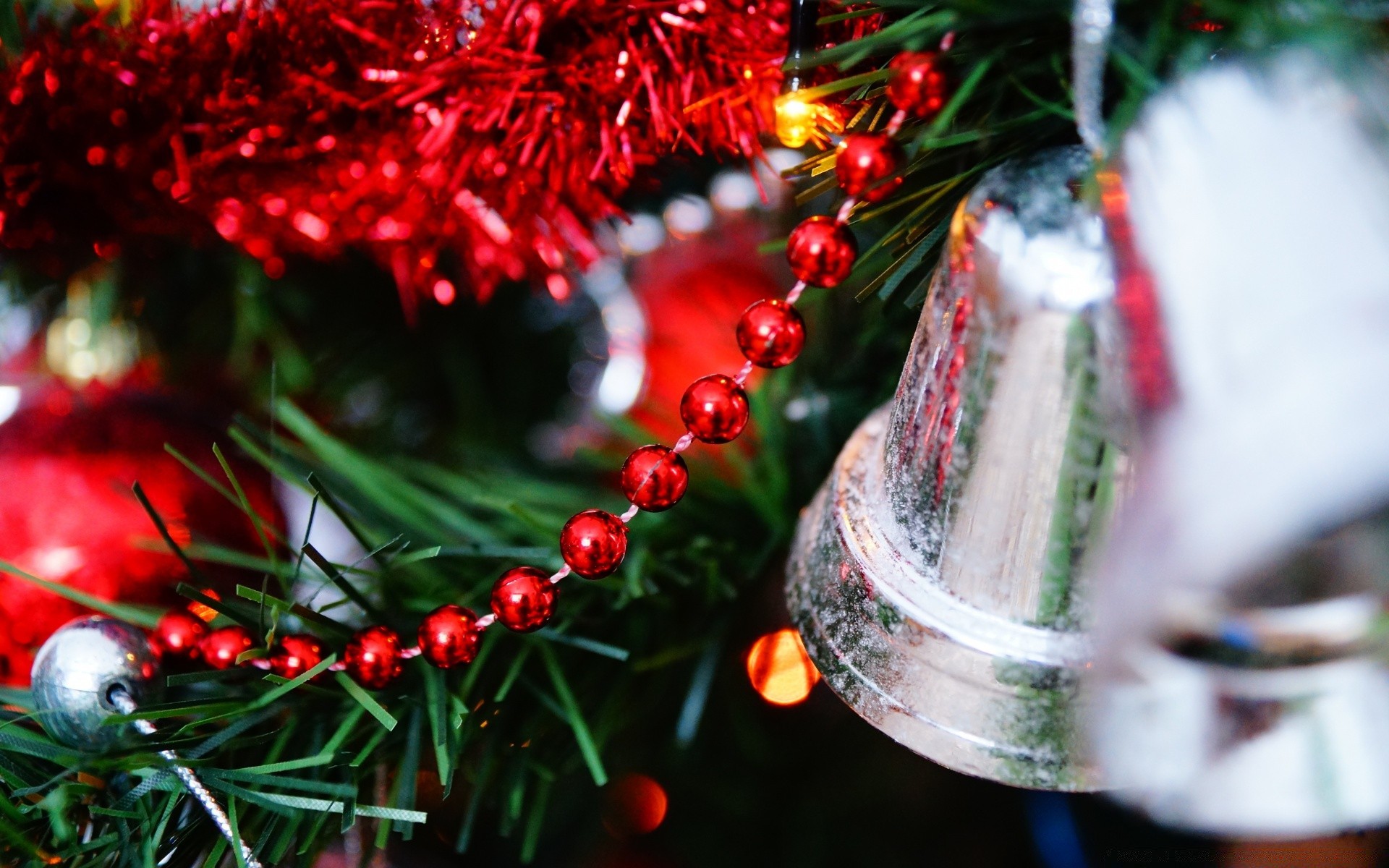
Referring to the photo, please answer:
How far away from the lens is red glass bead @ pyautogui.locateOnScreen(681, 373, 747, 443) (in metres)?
0.28

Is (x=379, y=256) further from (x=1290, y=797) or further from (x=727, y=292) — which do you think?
(x=1290, y=797)

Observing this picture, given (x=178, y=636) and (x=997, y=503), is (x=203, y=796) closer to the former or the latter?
(x=178, y=636)

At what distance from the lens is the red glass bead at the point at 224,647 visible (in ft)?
0.99

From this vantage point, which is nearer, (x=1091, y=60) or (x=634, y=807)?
(x=1091, y=60)

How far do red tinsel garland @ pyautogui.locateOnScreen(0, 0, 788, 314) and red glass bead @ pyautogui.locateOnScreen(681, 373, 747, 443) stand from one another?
81mm

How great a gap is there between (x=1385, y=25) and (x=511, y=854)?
510mm

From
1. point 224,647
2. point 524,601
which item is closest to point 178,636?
point 224,647

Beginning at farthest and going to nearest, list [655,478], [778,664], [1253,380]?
[778,664] → [655,478] → [1253,380]

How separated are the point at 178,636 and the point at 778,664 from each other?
242mm

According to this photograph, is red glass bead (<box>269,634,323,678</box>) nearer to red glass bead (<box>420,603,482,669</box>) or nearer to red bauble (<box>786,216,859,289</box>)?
red glass bead (<box>420,603,482,669</box>)

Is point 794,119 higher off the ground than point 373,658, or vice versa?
point 794,119

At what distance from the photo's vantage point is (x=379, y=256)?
0.42m

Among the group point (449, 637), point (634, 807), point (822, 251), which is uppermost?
point (822, 251)

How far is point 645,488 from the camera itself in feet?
Answer: 0.92
